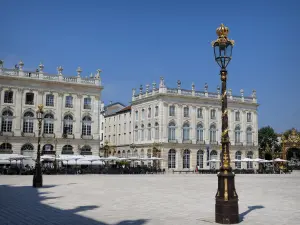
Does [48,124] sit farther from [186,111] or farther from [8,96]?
[186,111]

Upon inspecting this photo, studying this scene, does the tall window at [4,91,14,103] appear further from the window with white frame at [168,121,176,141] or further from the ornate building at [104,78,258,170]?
the window with white frame at [168,121,176,141]

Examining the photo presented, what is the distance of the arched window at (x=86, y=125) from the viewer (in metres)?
52.9

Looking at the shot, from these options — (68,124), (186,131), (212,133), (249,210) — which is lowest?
(249,210)

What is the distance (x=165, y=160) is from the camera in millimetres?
58281

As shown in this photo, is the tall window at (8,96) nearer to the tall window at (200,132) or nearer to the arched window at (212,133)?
the tall window at (200,132)

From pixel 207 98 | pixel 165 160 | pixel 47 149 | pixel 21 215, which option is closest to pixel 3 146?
pixel 47 149

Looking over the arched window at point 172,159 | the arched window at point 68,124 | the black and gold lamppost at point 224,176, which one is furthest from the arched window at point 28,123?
the black and gold lamppost at point 224,176

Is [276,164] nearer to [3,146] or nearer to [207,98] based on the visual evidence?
[207,98]

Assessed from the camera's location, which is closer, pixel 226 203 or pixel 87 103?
pixel 226 203

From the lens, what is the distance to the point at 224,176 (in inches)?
399

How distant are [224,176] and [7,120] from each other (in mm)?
43257

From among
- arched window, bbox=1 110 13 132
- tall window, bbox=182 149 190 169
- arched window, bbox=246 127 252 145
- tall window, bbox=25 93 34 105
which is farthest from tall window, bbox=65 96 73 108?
arched window, bbox=246 127 252 145

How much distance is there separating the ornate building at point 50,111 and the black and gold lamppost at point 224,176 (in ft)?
138

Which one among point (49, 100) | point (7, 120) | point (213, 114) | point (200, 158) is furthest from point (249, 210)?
point (213, 114)
